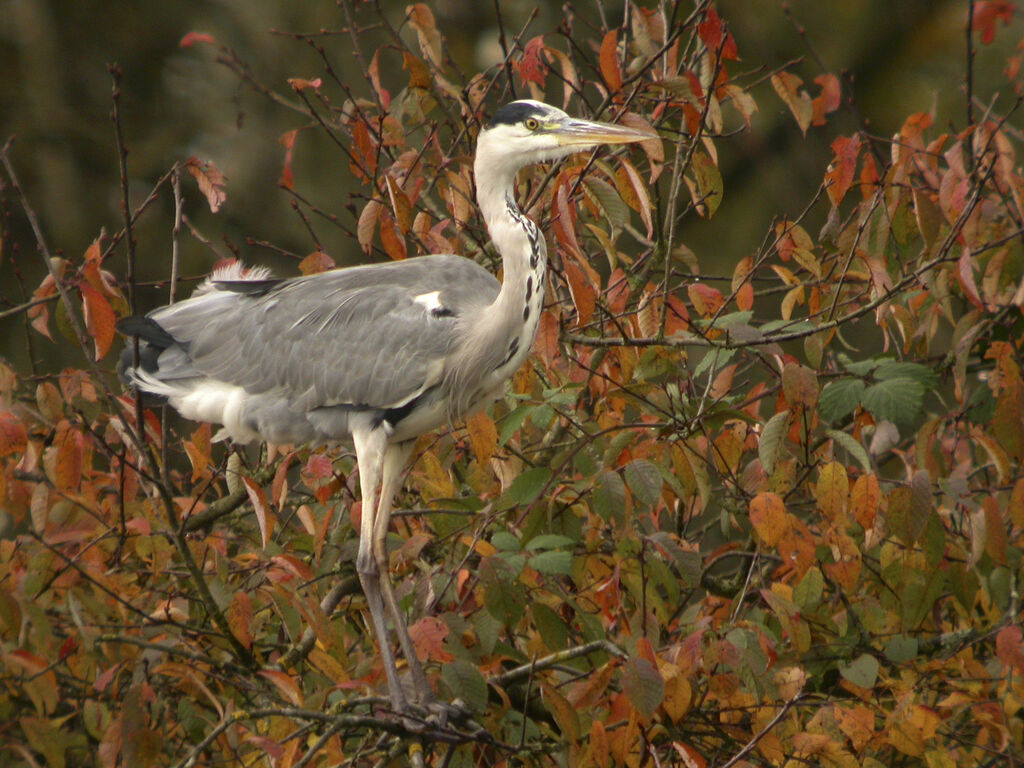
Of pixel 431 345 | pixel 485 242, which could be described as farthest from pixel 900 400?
pixel 485 242

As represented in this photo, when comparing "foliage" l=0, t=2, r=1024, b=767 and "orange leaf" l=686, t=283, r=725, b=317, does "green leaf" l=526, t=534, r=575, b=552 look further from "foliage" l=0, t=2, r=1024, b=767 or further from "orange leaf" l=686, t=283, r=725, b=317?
"orange leaf" l=686, t=283, r=725, b=317

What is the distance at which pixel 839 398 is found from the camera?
3008 mm

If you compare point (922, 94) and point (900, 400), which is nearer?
point (900, 400)

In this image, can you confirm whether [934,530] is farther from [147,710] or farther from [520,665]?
[147,710]

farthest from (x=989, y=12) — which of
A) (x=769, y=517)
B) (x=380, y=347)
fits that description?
(x=380, y=347)

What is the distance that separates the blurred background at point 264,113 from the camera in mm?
9438

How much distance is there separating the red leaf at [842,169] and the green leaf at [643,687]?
4.65 ft

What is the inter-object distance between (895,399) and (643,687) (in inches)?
37.3

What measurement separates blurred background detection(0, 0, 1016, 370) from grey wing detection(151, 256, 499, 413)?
16.9 feet

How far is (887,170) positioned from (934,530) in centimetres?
89

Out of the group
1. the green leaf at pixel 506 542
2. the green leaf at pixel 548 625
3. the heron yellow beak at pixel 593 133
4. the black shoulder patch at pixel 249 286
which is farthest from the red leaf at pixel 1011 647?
the black shoulder patch at pixel 249 286

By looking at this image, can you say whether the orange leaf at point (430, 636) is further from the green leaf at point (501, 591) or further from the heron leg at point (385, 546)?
the heron leg at point (385, 546)

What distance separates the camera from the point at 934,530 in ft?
9.62

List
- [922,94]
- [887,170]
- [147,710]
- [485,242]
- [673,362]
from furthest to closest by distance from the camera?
[922,94]
[485,242]
[673,362]
[887,170]
[147,710]
